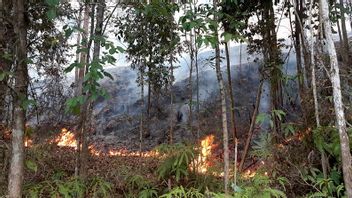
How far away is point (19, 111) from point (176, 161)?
2.09 meters

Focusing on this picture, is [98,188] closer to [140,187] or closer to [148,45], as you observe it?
[140,187]

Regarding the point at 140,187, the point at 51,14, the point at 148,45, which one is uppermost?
the point at 148,45

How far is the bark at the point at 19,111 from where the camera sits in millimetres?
3650

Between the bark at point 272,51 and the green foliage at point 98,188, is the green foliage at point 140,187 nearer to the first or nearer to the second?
the green foliage at point 98,188

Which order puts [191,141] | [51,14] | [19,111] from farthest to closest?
1. [191,141]
2. [19,111]
3. [51,14]

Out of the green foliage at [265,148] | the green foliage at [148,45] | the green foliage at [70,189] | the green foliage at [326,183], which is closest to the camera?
the green foliage at [326,183]

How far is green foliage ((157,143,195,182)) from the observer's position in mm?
4668

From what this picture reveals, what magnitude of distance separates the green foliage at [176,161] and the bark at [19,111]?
1872mm

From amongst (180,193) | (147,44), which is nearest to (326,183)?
(180,193)

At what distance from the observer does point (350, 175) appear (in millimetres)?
3770

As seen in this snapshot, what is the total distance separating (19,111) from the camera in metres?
3.70

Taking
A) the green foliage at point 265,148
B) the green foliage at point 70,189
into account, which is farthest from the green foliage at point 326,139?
the green foliage at point 70,189

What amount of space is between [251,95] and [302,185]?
10061 millimetres

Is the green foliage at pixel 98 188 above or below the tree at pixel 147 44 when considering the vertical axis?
below
